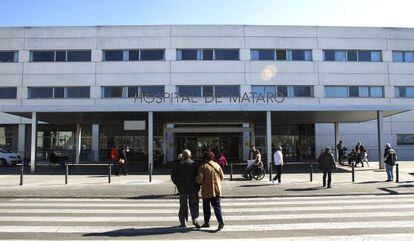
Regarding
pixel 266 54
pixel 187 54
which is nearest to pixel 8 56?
pixel 187 54

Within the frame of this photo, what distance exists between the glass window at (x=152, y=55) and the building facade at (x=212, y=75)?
0.09 metres

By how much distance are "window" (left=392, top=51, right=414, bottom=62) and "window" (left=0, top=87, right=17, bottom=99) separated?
111 feet

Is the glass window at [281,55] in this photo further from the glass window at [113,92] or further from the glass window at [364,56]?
the glass window at [113,92]

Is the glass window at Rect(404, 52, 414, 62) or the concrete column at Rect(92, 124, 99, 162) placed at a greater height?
the glass window at Rect(404, 52, 414, 62)

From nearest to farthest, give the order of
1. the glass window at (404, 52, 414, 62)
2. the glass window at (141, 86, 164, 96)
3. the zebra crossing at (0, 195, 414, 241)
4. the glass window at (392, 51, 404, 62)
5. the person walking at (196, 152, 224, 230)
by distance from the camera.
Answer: the zebra crossing at (0, 195, 414, 241), the person walking at (196, 152, 224, 230), the glass window at (141, 86, 164, 96), the glass window at (392, 51, 404, 62), the glass window at (404, 52, 414, 62)

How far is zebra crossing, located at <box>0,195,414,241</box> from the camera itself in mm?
8031

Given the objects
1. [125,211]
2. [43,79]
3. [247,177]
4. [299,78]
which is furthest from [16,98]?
[125,211]

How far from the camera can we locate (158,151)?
39.6 m

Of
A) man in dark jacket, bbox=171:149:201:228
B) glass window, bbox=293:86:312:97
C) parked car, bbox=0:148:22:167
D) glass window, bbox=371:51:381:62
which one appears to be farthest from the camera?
glass window, bbox=371:51:381:62

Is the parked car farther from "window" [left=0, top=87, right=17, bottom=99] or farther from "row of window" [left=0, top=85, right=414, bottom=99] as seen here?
"window" [left=0, top=87, right=17, bottom=99]

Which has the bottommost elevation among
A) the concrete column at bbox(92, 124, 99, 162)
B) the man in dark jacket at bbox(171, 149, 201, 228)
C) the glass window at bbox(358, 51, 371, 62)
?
the man in dark jacket at bbox(171, 149, 201, 228)

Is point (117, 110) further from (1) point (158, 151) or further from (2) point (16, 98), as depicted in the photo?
(2) point (16, 98)

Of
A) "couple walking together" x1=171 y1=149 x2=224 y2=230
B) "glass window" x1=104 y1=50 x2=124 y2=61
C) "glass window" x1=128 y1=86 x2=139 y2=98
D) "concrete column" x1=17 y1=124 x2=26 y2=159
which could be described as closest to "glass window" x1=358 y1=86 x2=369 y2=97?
"glass window" x1=128 y1=86 x2=139 y2=98

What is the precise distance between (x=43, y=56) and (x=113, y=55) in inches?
251
